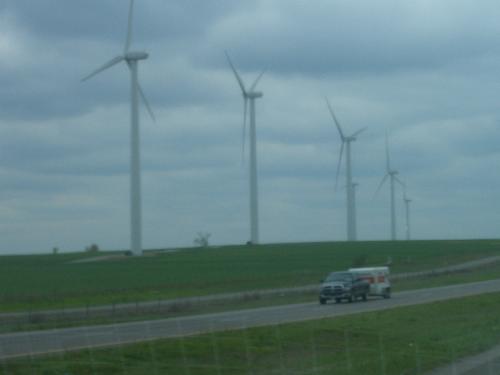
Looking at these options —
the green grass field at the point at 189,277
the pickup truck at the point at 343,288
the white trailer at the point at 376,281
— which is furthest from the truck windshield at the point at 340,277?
the green grass field at the point at 189,277

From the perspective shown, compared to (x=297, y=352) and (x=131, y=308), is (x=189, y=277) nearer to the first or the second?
(x=131, y=308)

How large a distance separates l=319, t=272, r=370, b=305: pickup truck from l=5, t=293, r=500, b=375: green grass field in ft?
83.7

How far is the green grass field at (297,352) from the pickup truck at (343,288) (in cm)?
2550

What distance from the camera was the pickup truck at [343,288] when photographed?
188 ft

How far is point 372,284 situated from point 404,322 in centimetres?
2867

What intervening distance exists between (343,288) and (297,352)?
35.9m

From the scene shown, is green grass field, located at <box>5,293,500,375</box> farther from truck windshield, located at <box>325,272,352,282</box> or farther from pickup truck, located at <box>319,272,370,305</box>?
truck windshield, located at <box>325,272,352,282</box>

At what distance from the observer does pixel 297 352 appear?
22703mm

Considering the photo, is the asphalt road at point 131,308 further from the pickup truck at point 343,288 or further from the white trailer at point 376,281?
the white trailer at point 376,281

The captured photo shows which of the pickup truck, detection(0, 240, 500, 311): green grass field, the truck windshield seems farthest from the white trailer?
detection(0, 240, 500, 311): green grass field

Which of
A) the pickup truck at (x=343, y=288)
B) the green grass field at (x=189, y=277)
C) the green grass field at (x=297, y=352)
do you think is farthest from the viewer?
the green grass field at (x=189, y=277)

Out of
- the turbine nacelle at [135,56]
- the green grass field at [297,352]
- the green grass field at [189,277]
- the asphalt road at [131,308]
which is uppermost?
the turbine nacelle at [135,56]

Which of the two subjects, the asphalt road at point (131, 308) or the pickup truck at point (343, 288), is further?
the pickup truck at point (343, 288)

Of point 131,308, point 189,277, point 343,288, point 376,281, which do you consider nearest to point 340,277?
point 343,288
